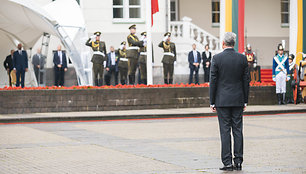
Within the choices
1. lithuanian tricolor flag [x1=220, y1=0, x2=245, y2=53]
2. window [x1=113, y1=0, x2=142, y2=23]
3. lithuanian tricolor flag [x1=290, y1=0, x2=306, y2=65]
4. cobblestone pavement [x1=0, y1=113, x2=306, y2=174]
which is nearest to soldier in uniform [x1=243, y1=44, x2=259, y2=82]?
lithuanian tricolor flag [x1=290, y1=0, x2=306, y2=65]

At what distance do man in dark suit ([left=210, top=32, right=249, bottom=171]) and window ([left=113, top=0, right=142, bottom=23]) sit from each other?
74.3 feet

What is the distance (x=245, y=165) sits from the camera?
9.19m

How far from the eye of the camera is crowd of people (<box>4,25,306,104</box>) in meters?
22.7

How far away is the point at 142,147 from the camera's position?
11344 mm

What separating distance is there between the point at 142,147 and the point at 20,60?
51.3 ft

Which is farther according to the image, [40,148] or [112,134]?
[112,134]

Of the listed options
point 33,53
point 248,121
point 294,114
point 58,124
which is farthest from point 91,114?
point 33,53

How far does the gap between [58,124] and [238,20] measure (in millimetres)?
10861

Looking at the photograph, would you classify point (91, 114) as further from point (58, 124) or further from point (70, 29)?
point (70, 29)

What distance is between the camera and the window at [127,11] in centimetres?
3133

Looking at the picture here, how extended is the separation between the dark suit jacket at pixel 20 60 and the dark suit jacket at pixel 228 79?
17974 millimetres

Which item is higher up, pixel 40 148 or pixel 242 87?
pixel 242 87

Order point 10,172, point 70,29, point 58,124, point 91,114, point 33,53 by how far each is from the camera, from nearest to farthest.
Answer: point 10,172
point 58,124
point 91,114
point 70,29
point 33,53

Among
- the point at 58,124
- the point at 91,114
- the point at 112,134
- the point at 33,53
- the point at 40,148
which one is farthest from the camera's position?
the point at 33,53
